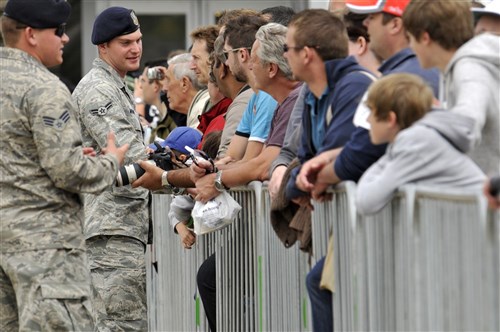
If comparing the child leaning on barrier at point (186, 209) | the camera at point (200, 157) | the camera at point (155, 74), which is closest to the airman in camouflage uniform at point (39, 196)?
the camera at point (200, 157)

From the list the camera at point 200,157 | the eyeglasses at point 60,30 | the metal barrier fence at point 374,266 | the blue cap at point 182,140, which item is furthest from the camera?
the blue cap at point 182,140

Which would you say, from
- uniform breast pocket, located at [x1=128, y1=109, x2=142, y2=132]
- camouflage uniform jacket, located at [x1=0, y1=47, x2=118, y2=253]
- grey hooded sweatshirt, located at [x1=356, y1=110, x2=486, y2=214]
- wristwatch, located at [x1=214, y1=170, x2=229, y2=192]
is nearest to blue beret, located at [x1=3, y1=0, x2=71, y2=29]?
camouflage uniform jacket, located at [x1=0, y1=47, x2=118, y2=253]

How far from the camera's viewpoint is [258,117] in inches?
282

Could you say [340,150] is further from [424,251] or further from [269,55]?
[269,55]

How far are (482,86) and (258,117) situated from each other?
2.49m

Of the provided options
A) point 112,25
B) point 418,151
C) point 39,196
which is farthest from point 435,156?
point 112,25

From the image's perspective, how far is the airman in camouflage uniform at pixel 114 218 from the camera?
786 cm

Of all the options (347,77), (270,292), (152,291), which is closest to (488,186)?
(347,77)

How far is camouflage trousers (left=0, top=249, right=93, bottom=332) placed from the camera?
5.74 meters

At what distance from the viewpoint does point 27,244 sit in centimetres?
577

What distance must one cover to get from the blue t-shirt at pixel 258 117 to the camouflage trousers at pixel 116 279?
3.99 feet

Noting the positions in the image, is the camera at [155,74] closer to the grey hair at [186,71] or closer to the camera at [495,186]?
the grey hair at [186,71]

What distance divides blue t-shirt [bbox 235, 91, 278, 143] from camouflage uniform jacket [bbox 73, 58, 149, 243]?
865mm

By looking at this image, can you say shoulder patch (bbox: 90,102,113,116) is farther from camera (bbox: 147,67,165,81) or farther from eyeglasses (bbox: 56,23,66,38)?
camera (bbox: 147,67,165,81)
